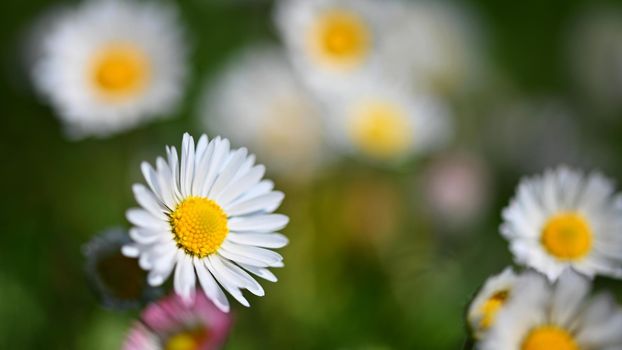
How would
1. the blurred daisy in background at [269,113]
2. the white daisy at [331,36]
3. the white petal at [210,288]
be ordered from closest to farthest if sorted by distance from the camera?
1. the white petal at [210,288]
2. the white daisy at [331,36]
3. the blurred daisy in background at [269,113]

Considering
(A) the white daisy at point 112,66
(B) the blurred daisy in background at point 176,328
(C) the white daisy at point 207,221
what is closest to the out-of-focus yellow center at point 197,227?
(C) the white daisy at point 207,221

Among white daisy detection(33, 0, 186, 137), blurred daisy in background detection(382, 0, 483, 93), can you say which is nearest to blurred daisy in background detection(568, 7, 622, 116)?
blurred daisy in background detection(382, 0, 483, 93)

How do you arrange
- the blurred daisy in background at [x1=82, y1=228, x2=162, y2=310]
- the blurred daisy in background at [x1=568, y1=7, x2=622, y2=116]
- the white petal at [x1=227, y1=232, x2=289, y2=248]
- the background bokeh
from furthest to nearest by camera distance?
the blurred daisy in background at [x1=568, y1=7, x2=622, y2=116] < the background bokeh < the blurred daisy in background at [x1=82, y1=228, x2=162, y2=310] < the white petal at [x1=227, y1=232, x2=289, y2=248]

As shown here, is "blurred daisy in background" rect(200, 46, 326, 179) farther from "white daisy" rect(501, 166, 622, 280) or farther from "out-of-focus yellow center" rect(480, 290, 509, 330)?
"out-of-focus yellow center" rect(480, 290, 509, 330)

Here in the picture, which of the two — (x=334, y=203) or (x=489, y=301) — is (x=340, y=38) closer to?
(x=334, y=203)

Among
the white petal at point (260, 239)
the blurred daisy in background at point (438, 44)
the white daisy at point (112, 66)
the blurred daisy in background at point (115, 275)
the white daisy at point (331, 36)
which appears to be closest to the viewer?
the white petal at point (260, 239)

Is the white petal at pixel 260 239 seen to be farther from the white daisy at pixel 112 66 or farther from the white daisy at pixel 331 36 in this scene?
the white daisy at pixel 331 36
